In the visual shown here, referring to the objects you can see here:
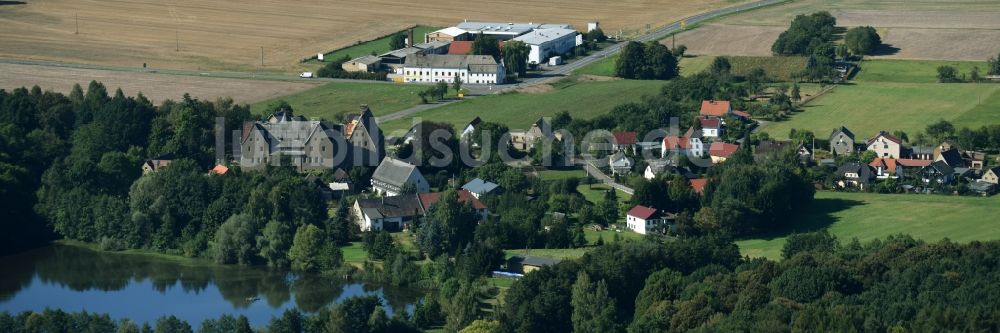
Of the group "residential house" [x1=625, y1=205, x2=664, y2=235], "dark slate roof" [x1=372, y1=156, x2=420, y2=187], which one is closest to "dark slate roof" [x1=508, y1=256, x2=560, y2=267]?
"residential house" [x1=625, y1=205, x2=664, y2=235]

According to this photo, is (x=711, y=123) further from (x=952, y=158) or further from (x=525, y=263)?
(x=525, y=263)

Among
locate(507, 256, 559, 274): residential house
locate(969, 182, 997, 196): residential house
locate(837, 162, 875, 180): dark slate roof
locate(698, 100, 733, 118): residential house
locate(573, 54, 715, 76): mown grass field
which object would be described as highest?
locate(573, 54, 715, 76): mown grass field

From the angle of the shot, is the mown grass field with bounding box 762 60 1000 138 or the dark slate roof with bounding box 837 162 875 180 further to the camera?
the mown grass field with bounding box 762 60 1000 138

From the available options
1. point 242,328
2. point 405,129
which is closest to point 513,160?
point 405,129

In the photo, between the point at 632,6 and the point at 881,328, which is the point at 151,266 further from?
the point at 632,6

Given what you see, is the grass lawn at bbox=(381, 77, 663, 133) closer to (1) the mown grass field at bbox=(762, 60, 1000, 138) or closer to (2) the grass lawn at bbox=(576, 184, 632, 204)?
(1) the mown grass field at bbox=(762, 60, 1000, 138)

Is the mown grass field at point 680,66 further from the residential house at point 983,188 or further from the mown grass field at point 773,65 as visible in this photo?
the residential house at point 983,188

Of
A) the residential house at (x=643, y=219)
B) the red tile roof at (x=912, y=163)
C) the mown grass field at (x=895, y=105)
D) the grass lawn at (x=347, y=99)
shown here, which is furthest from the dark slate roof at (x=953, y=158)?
the grass lawn at (x=347, y=99)
